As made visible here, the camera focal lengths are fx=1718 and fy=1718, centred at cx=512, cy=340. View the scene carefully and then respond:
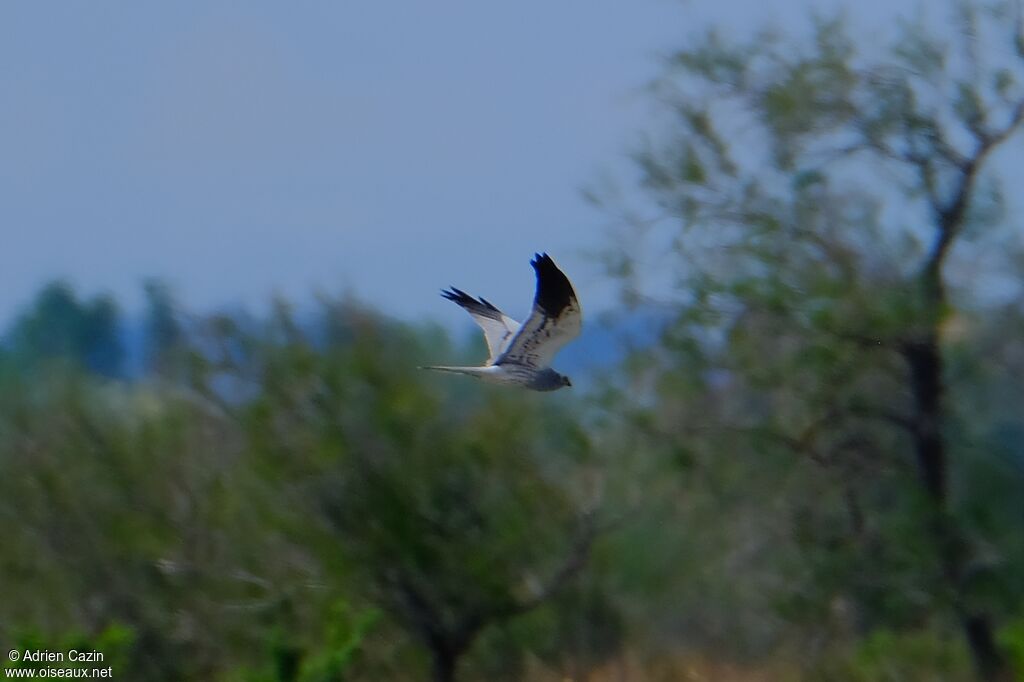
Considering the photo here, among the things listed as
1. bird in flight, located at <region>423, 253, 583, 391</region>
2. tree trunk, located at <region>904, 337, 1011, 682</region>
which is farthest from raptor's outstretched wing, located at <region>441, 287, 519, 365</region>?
tree trunk, located at <region>904, 337, 1011, 682</region>

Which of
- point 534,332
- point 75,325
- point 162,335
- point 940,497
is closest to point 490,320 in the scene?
point 534,332

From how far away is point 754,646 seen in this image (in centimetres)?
1734

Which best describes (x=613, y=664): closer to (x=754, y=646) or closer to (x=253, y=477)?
(x=754, y=646)

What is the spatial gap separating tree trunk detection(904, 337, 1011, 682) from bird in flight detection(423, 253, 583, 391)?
6.39 metres

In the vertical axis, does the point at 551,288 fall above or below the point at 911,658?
above

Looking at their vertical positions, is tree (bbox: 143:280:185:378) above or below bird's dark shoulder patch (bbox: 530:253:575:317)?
above

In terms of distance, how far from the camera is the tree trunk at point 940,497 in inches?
567

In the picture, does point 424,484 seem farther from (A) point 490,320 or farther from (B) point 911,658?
(A) point 490,320

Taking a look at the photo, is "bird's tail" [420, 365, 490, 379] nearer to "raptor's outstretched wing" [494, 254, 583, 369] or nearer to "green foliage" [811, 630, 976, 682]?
"raptor's outstretched wing" [494, 254, 583, 369]

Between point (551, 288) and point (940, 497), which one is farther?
point (940, 497)

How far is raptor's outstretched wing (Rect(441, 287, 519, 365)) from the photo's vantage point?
870cm

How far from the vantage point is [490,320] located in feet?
29.0

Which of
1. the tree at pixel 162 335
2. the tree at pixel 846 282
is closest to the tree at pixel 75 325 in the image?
the tree at pixel 162 335

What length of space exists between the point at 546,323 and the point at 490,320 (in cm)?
67
